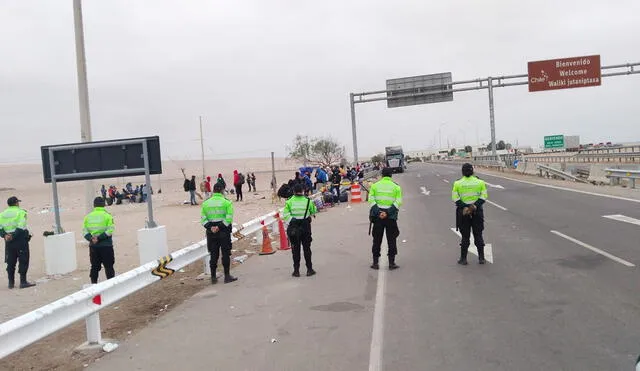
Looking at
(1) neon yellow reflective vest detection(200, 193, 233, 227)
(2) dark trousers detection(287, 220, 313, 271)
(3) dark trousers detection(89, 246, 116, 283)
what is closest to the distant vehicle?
(2) dark trousers detection(287, 220, 313, 271)

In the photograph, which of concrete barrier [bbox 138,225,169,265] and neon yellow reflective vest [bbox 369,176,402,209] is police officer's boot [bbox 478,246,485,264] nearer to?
neon yellow reflective vest [bbox 369,176,402,209]

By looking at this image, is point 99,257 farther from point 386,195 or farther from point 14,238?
point 386,195

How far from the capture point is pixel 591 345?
509 cm

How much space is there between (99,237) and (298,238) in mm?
3320

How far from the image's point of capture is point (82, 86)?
14711mm

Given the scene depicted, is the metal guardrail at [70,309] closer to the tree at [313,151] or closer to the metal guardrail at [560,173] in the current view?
the metal guardrail at [560,173]

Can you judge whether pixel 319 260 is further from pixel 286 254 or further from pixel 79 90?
pixel 79 90

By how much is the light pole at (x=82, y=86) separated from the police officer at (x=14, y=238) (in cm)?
431

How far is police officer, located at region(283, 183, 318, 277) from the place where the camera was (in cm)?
936

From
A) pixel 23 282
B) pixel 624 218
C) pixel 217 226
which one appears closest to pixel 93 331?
pixel 217 226

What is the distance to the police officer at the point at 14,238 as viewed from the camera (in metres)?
10.1

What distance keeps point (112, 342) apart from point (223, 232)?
10.7 feet

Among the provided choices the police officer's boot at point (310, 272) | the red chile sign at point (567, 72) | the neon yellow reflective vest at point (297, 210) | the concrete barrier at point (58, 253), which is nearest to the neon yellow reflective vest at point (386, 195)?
the neon yellow reflective vest at point (297, 210)

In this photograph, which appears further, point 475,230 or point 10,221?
point 10,221
